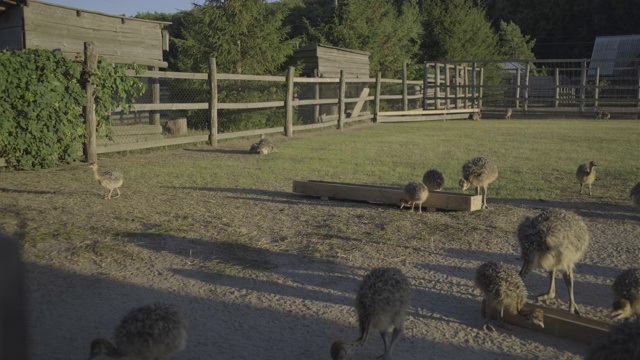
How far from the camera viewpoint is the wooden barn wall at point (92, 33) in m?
15.8

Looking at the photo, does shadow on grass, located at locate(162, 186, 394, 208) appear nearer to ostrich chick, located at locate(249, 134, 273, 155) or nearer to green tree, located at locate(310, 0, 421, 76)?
ostrich chick, located at locate(249, 134, 273, 155)

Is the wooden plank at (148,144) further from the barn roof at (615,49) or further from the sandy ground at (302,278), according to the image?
the barn roof at (615,49)

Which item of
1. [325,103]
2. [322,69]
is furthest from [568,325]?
[322,69]

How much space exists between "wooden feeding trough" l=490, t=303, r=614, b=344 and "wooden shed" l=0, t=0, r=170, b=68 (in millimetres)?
13398

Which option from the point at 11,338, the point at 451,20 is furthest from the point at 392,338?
the point at 451,20

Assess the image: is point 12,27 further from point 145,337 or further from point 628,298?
point 628,298

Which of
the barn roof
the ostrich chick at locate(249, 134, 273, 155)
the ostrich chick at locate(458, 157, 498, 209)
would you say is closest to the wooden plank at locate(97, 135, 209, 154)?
the ostrich chick at locate(249, 134, 273, 155)

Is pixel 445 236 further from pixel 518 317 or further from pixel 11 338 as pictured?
pixel 11 338

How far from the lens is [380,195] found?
9.39 meters

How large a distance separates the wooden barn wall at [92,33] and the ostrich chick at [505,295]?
1461 centimetres

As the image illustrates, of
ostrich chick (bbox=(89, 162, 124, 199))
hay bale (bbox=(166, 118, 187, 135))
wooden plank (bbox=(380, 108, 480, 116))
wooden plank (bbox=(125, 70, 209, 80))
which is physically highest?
wooden plank (bbox=(125, 70, 209, 80))

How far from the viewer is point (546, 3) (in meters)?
57.3

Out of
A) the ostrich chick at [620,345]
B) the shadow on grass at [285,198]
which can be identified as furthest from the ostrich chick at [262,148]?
the ostrich chick at [620,345]

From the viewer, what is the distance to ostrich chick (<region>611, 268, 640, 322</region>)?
4.88 meters
